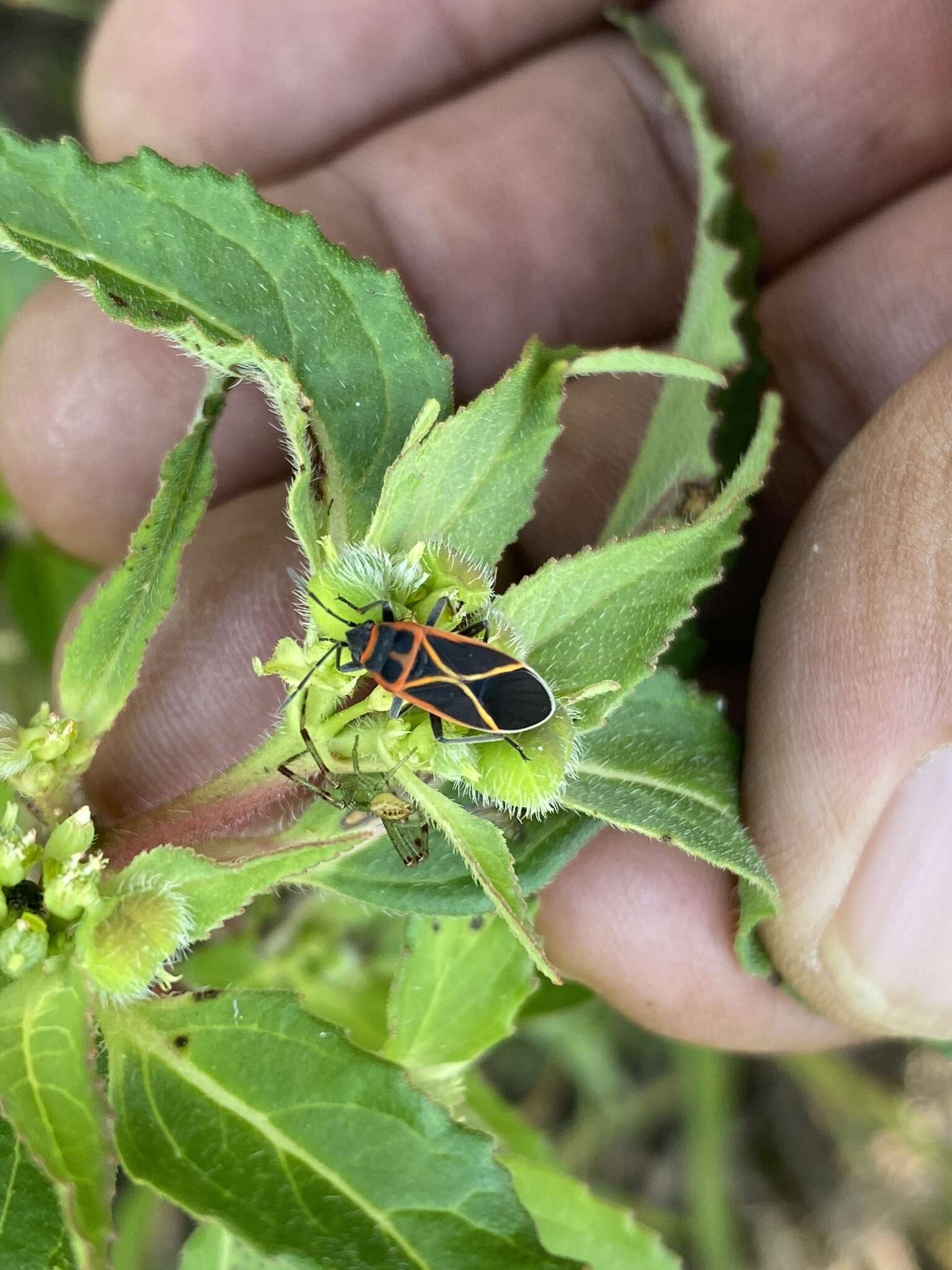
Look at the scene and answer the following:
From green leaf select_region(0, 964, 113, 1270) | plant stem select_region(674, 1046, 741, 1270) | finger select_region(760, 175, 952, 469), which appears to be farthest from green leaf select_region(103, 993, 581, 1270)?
plant stem select_region(674, 1046, 741, 1270)

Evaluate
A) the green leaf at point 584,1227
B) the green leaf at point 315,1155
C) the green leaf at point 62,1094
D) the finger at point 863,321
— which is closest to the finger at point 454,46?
the finger at point 863,321

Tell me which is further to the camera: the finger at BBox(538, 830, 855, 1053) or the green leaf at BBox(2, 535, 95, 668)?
the green leaf at BBox(2, 535, 95, 668)

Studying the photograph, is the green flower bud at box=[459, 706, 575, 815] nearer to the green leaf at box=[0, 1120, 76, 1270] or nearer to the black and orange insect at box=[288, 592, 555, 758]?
→ the black and orange insect at box=[288, 592, 555, 758]

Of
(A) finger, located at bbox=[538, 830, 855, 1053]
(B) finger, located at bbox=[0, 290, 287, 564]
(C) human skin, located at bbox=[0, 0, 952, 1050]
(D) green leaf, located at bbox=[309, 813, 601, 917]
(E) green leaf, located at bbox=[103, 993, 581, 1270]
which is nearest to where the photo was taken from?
(E) green leaf, located at bbox=[103, 993, 581, 1270]

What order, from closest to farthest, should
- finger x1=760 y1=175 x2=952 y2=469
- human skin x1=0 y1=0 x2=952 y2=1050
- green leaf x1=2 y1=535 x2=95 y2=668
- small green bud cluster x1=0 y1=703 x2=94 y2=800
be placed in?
small green bud cluster x1=0 y1=703 x2=94 y2=800 → human skin x1=0 y1=0 x2=952 y2=1050 → finger x1=760 y1=175 x2=952 y2=469 → green leaf x1=2 y1=535 x2=95 y2=668

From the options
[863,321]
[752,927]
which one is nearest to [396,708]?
[752,927]

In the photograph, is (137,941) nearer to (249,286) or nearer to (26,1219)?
(26,1219)

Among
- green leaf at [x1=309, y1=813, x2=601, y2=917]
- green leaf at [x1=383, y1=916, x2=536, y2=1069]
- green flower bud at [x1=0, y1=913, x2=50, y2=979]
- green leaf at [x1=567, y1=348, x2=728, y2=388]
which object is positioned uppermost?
green leaf at [x1=567, y1=348, x2=728, y2=388]
